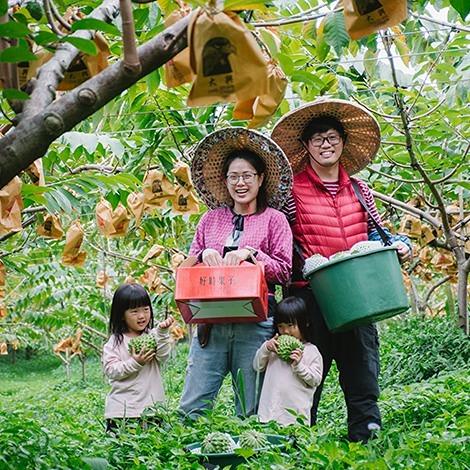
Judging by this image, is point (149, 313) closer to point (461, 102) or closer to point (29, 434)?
point (29, 434)

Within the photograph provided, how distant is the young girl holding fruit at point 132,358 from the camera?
384cm

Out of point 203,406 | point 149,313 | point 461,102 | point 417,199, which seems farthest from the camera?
point 417,199

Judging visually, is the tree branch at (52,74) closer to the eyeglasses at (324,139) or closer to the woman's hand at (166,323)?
the eyeglasses at (324,139)

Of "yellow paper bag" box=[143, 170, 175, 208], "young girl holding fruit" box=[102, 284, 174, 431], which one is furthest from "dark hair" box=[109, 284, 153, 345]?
"yellow paper bag" box=[143, 170, 175, 208]

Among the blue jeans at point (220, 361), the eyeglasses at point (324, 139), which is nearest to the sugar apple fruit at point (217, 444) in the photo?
the blue jeans at point (220, 361)

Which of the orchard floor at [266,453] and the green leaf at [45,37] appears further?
the orchard floor at [266,453]

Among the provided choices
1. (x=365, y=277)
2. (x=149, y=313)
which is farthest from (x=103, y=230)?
(x=365, y=277)

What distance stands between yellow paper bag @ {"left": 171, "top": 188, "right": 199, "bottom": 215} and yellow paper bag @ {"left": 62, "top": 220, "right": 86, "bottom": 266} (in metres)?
0.70

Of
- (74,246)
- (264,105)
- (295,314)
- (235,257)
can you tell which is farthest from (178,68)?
(74,246)

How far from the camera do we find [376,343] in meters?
3.59

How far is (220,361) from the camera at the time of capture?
11.3 feet

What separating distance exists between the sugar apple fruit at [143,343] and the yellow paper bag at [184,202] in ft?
3.72

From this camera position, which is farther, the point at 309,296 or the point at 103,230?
the point at 103,230

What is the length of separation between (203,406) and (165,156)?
69.9 inches
